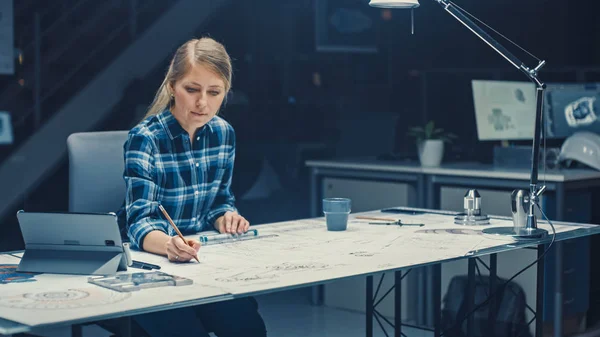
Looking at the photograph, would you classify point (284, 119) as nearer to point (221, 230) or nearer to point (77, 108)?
point (77, 108)

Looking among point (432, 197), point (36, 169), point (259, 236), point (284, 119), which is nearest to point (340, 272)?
point (259, 236)

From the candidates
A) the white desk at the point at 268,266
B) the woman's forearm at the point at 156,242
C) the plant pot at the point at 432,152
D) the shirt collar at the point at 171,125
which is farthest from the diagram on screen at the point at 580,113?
the woman's forearm at the point at 156,242

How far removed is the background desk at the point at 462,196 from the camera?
12.2ft

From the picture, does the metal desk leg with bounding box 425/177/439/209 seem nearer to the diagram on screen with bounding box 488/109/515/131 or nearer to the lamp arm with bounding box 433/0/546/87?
the diagram on screen with bounding box 488/109/515/131

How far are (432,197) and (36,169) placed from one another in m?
2.51

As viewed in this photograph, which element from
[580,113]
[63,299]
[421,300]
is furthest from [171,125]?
[580,113]

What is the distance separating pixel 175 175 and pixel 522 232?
102 cm

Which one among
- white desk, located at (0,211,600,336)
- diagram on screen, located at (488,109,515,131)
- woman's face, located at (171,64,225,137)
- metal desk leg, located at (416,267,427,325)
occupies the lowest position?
metal desk leg, located at (416,267,427,325)

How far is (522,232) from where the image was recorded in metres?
2.57

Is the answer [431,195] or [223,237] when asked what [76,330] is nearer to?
[223,237]

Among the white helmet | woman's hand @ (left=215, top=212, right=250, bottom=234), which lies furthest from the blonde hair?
the white helmet

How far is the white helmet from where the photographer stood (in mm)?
3975

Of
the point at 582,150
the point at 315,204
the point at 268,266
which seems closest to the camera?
the point at 268,266

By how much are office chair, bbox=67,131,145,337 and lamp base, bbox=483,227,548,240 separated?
116 centimetres
